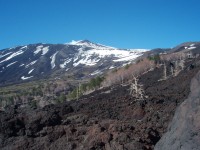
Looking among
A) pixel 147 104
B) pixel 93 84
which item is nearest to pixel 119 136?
pixel 147 104

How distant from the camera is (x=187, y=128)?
1136cm

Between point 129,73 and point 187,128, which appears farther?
point 129,73

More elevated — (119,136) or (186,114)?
(186,114)

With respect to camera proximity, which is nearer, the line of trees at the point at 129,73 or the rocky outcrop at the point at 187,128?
the rocky outcrop at the point at 187,128

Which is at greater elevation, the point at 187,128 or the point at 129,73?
the point at 187,128

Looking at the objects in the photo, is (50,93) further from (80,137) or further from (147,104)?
(80,137)

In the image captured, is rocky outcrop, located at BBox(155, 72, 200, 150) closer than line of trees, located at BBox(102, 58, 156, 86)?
Yes

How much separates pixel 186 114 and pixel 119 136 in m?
5.23

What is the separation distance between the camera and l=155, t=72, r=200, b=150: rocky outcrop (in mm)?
11008

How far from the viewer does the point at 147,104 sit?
1572 inches

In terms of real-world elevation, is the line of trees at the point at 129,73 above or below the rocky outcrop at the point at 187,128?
below

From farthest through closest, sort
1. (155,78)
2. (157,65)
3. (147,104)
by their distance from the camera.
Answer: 1. (157,65)
2. (155,78)
3. (147,104)

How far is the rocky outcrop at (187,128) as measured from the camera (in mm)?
11008

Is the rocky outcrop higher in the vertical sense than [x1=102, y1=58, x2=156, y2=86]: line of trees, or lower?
higher
